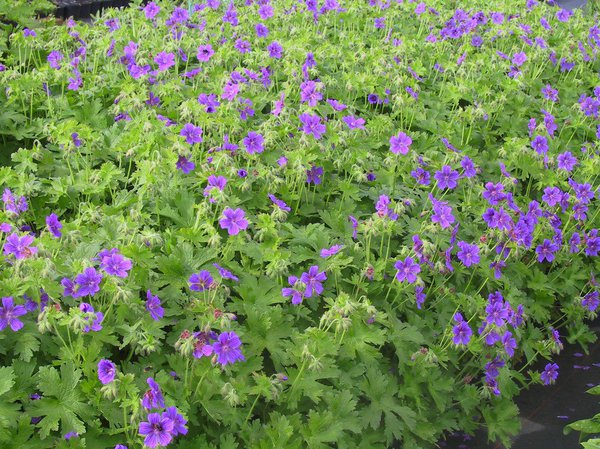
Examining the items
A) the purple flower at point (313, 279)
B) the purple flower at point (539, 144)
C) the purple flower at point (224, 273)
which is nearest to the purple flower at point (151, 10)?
the purple flower at point (539, 144)

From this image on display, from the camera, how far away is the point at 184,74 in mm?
4355

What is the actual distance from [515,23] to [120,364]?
4.67 m

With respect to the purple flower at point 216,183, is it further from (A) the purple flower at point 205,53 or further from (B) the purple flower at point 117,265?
(A) the purple flower at point 205,53

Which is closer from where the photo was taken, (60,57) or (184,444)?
(184,444)

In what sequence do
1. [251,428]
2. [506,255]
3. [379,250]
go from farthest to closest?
[506,255], [379,250], [251,428]

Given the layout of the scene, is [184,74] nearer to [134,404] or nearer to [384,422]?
[384,422]

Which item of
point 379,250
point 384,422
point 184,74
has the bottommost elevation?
point 384,422

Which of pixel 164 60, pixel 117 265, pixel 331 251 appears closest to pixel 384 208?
pixel 331 251

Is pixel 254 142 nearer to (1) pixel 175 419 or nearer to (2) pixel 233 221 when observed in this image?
(2) pixel 233 221

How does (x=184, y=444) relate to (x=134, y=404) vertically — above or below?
below

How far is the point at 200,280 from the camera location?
2.46 meters

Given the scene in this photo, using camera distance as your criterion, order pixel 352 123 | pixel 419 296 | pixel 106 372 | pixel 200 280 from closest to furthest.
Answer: pixel 106 372, pixel 200 280, pixel 419 296, pixel 352 123

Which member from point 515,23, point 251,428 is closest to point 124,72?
point 251,428

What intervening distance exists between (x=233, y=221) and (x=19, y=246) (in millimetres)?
749
